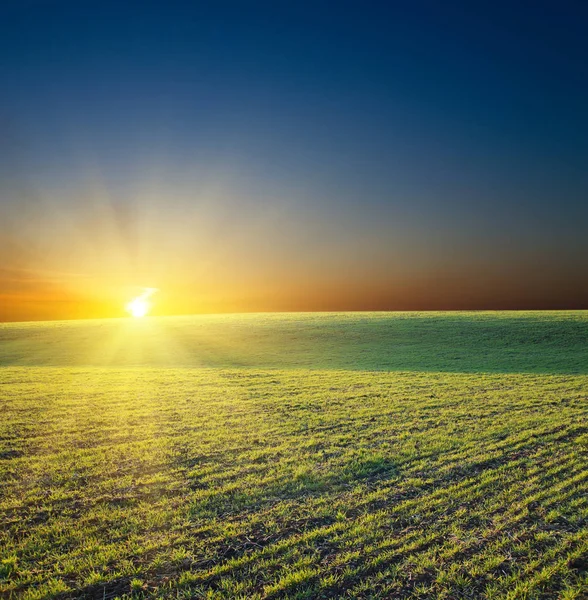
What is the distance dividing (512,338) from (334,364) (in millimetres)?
26394

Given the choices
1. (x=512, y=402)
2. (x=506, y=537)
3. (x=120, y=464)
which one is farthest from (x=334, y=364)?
(x=506, y=537)

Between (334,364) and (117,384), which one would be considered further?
(334,364)

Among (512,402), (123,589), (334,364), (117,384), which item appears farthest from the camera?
(334,364)

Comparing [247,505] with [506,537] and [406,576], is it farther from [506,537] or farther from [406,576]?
[506,537]

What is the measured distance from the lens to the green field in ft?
21.2

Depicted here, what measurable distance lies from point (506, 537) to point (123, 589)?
7.06 metres

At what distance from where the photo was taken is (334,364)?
36250 millimetres

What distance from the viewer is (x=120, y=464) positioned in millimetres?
11609

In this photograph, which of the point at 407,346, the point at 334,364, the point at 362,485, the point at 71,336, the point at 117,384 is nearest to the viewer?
the point at 362,485

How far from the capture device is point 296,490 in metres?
9.59

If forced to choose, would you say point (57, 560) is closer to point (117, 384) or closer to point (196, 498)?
point (196, 498)

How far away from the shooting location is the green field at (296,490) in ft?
21.2

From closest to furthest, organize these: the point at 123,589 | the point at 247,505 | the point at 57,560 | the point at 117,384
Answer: the point at 123,589 → the point at 57,560 → the point at 247,505 → the point at 117,384

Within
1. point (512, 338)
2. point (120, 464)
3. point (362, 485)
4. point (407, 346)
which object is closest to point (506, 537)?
point (362, 485)
